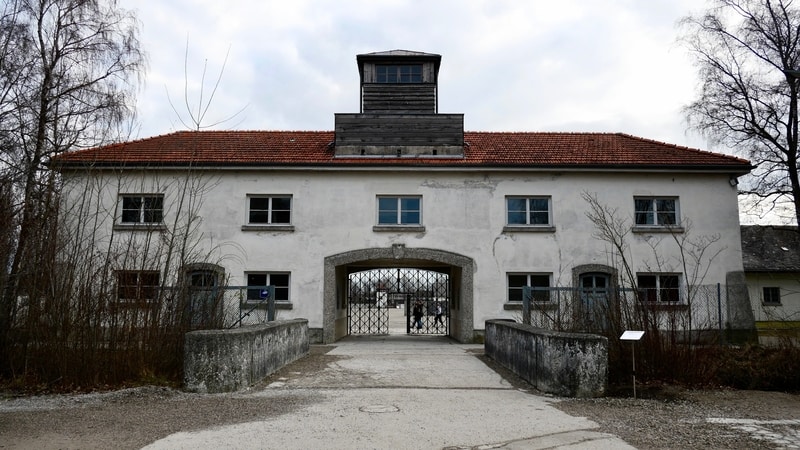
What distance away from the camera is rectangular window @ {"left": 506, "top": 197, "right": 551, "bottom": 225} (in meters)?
20.0

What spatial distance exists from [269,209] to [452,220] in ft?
19.3

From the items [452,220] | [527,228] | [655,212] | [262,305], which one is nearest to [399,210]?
[452,220]

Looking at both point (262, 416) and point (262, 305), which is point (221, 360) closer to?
point (262, 416)

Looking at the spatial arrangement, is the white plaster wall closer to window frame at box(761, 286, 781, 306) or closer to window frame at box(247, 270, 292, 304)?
window frame at box(247, 270, 292, 304)

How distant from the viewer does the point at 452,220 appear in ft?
65.1

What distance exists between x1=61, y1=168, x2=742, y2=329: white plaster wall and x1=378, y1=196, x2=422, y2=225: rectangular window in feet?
0.85

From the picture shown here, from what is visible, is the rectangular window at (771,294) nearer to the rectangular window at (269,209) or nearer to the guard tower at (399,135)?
the guard tower at (399,135)

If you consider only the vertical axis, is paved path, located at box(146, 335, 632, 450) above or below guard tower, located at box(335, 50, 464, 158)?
below

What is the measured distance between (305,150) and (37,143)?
28.3 ft

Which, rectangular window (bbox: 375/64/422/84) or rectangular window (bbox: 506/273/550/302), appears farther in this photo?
rectangular window (bbox: 375/64/422/84)

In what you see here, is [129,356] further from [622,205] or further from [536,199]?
[622,205]

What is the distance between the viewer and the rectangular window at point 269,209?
20.0m

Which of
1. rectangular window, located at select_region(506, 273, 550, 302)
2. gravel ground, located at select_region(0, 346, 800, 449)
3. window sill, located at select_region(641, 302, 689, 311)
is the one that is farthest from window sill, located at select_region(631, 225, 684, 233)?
gravel ground, located at select_region(0, 346, 800, 449)

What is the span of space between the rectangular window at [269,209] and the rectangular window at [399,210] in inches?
117
